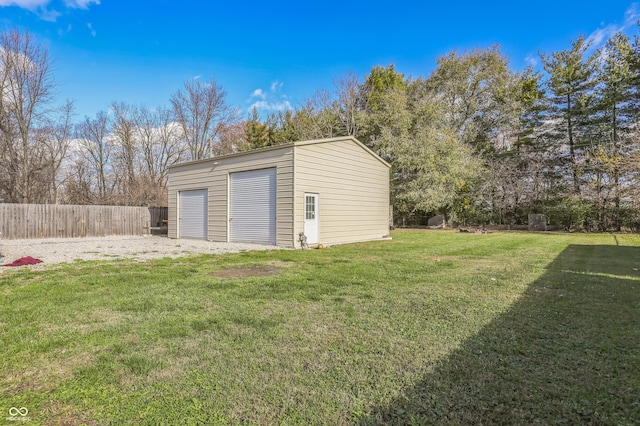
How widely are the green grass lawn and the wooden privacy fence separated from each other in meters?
10.6

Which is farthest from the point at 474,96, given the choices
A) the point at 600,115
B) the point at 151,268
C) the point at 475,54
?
the point at 151,268

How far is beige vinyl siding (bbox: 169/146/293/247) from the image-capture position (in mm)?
9633

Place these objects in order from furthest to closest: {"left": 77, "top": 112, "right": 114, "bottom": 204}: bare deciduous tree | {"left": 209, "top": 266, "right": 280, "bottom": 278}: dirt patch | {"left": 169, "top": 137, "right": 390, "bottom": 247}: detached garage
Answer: {"left": 77, "top": 112, "right": 114, "bottom": 204}: bare deciduous tree
{"left": 169, "top": 137, "right": 390, "bottom": 247}: detached garage
{"left": 209, "top": 266, "right": 280, "bottom": 278}: dirt patch

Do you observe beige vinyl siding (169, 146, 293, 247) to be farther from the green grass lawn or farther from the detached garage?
the green grass lawn

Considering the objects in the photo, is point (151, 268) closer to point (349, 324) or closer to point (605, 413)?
point (349, 324)

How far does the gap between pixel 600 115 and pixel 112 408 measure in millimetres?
24118

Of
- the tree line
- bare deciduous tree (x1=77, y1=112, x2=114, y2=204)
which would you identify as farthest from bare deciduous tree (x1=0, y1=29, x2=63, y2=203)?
Result: bare deciduous tree (x1=77, y1=112, x2=114, y2=204)

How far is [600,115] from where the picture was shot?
1792 centimetres

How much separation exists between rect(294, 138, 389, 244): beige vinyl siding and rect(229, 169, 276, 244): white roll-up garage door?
3.33 feet

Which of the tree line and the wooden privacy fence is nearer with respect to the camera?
the wooden privacy fence

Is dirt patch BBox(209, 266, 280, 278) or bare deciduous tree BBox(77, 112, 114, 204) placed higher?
bare deciduous tree BBox(77, 112, 114, 204)

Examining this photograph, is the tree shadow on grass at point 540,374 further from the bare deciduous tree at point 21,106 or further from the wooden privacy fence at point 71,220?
the bare deciduous tree at point 21,106

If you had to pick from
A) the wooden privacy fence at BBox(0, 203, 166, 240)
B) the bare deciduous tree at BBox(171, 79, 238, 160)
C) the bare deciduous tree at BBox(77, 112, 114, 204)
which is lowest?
the wooden privacy fence at BBox(0, 203, 166, 240)

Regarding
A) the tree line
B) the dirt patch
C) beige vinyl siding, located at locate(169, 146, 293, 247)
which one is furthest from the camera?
the tree line
